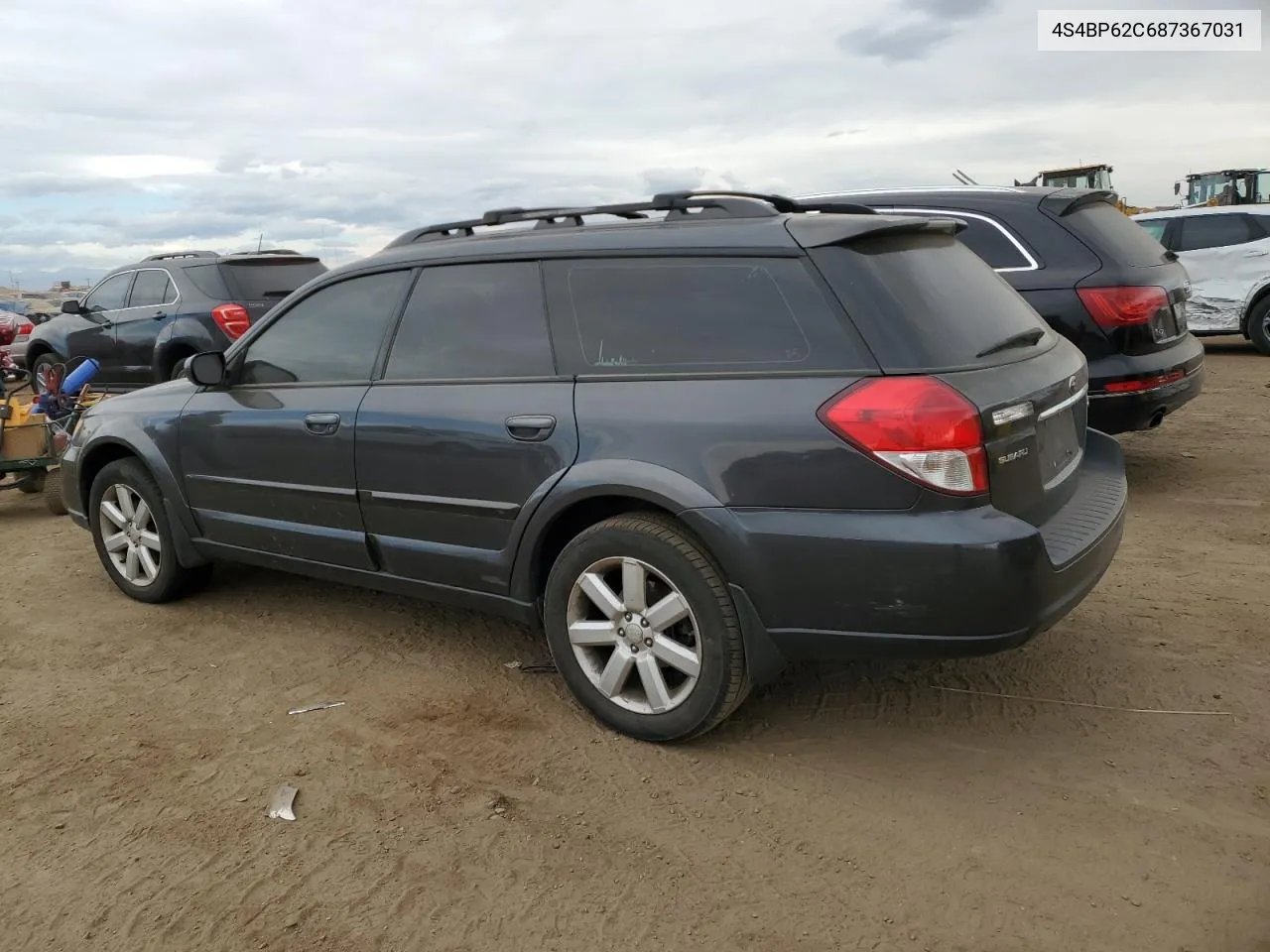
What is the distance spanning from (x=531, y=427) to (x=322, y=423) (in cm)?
107

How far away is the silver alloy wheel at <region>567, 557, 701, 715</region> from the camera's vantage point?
3279 millimetres

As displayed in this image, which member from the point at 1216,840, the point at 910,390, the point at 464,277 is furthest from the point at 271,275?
the point at 1216,840

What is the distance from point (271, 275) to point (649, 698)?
307 inches

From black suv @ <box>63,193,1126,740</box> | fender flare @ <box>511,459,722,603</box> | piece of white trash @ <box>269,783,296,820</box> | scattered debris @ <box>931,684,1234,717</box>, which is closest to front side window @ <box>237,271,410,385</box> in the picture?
black suv @ <box>63,193,1126,740</box>

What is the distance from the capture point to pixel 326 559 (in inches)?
169

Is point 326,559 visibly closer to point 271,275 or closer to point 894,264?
point 894,264

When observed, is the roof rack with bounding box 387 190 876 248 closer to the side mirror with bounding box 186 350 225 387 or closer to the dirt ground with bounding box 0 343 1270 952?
the side mirror with bounding box 186 350 225 387

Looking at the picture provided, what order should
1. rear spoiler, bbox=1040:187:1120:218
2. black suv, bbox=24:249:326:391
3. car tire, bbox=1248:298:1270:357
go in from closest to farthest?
1. rear spoiler, bbox=1040:187:1120:218
2. black suv, bbox=24:249:326:391
3. car tire, bbox=1248:298:1270:357

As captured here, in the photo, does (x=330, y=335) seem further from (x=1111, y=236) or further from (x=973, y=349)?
(x=1111, y=236)

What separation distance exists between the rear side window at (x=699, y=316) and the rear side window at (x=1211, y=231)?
10.6m

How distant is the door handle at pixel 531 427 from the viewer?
347cm

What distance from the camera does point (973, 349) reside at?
3129mm

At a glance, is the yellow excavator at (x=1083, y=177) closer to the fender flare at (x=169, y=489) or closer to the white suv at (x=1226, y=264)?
the white suv at (x=1226, y=264)

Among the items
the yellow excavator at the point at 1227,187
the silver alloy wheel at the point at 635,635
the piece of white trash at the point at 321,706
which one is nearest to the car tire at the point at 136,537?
the piece of white trash at the point at 321,706
